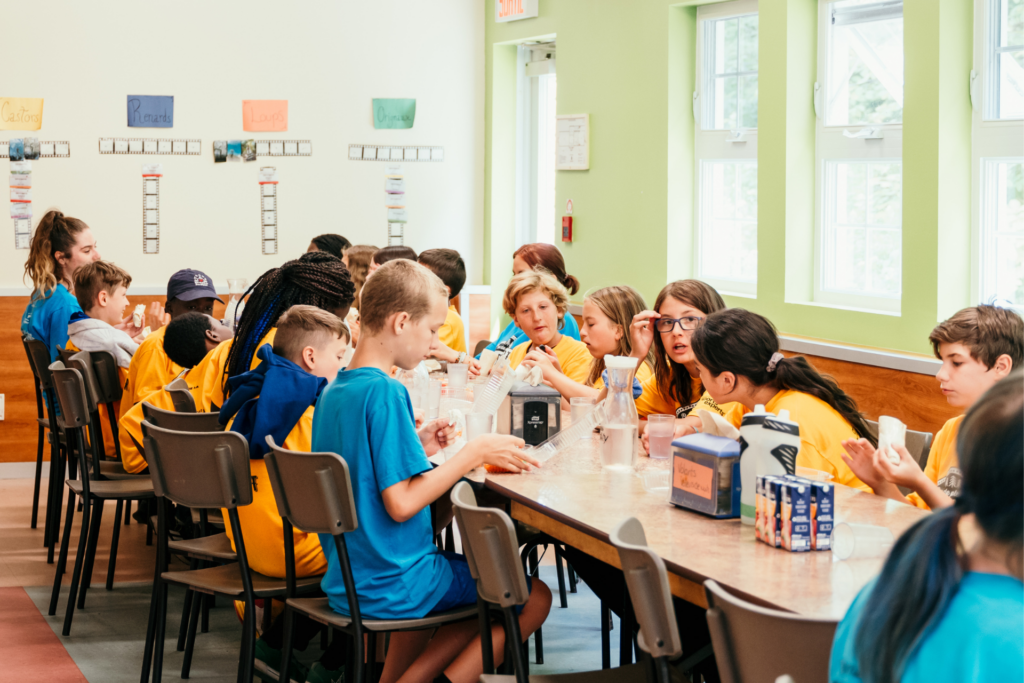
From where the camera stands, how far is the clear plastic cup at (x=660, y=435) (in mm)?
2783

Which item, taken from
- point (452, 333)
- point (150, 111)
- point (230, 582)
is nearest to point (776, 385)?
point (230, 582)

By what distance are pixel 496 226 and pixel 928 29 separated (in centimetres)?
355

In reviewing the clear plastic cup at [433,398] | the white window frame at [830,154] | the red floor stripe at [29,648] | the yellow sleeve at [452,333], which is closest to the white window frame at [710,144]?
the white window frame at [830,154]

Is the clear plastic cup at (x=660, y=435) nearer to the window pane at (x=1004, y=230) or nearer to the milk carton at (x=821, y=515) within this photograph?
the milk carton at (x=821, y=515)

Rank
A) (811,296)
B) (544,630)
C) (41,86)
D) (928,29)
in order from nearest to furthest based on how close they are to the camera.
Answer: (544,630), (928,29), (811,296), (41,86)

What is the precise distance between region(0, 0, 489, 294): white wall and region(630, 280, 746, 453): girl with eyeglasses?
3.72 m

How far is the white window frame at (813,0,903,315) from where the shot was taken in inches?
174

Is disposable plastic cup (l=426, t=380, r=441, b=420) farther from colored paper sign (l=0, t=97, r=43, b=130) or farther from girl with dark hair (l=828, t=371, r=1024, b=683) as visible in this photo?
colored paper sign (l=0, t=97, r=43, b=130)

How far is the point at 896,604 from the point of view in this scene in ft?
3.53

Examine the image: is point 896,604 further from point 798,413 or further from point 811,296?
point 811,296

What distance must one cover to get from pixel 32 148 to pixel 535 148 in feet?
10.4

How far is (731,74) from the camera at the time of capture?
530 cm

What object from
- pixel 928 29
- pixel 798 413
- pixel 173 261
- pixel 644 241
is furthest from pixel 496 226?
pixel 798 413

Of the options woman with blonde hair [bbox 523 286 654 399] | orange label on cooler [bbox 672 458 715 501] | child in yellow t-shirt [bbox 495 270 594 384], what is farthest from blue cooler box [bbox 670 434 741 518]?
child in yellow t-shirt [bbox 495 270 594 384]
